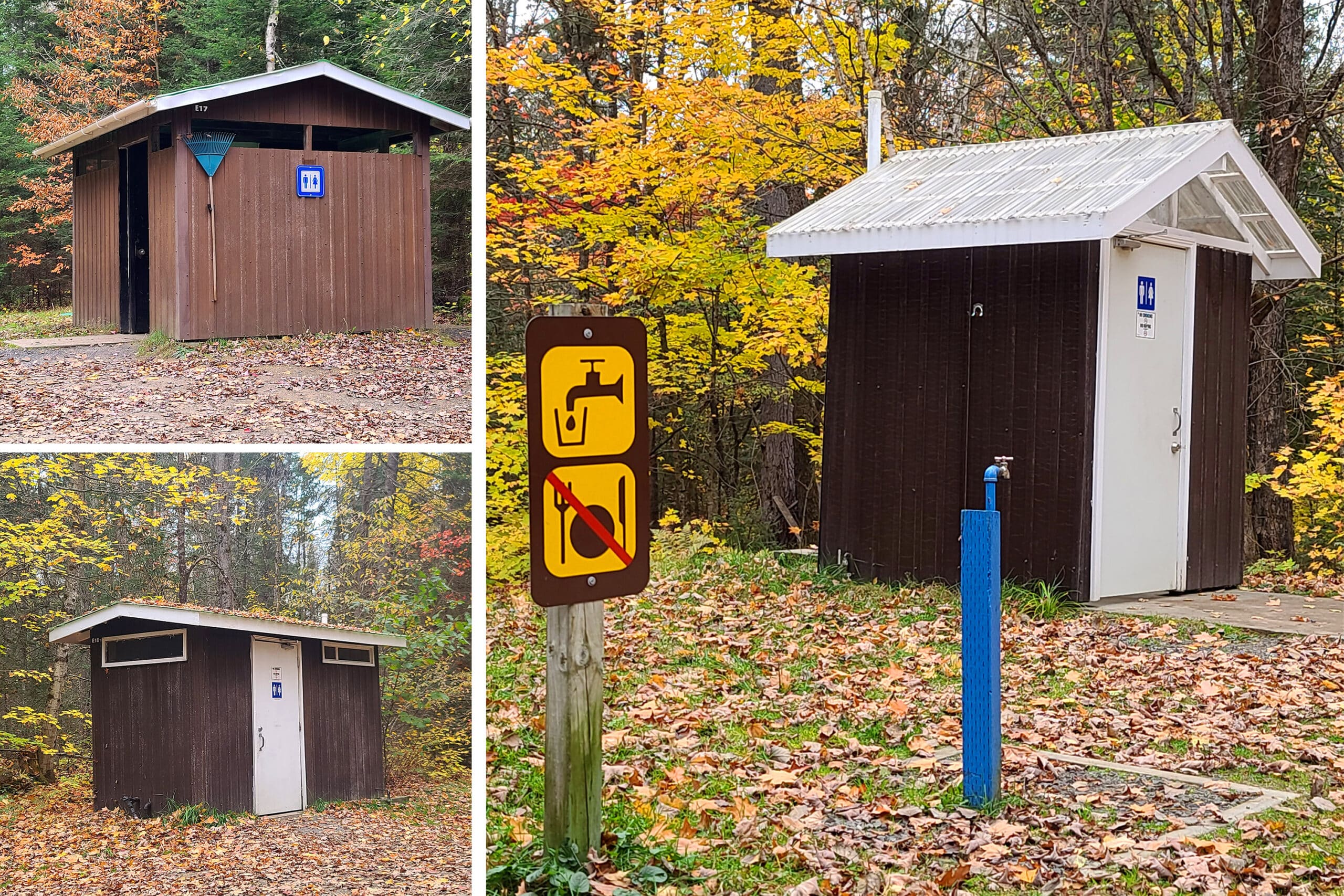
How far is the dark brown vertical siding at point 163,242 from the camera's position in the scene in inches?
398

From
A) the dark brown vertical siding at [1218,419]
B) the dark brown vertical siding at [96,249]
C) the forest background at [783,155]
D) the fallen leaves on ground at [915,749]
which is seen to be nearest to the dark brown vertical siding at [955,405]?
the fallen leaves on ground at [915,749]

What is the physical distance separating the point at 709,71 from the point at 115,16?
7.19 m

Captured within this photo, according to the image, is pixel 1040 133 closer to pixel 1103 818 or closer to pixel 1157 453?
pixel 1157 453

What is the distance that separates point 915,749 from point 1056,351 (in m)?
4.12

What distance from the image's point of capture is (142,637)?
7270 mm

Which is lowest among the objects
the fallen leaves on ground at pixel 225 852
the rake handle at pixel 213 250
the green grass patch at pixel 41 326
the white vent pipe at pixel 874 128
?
the fallen leaves on ground at pixel 225 852

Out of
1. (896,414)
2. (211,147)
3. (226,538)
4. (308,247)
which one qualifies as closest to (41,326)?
(211,147)

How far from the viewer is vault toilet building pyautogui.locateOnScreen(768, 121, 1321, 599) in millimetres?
9086

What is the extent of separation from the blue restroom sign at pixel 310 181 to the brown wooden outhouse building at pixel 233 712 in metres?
4.25

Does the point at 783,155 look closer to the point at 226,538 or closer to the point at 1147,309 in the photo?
the point at 1147,309

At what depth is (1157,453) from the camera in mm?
9539

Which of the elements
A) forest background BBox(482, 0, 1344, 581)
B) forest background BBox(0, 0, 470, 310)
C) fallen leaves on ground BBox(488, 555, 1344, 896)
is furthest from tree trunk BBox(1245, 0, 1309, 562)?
forest background BBox(0, 0, 470, 310)

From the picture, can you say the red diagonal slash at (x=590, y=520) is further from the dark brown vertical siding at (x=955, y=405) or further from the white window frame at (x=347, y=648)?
the dark brown vertical siding at (x=955, y=405)

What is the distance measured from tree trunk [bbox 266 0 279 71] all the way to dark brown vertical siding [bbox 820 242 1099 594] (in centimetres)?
491
